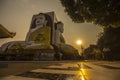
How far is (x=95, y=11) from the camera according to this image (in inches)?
377

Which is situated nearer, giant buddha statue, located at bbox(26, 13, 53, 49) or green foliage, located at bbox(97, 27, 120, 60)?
green foliage, located at bbox(97, 27, 120, 60)

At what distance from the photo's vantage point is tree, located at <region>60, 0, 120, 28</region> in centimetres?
917

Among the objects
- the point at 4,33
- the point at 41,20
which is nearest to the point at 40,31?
A: the point at 41,20

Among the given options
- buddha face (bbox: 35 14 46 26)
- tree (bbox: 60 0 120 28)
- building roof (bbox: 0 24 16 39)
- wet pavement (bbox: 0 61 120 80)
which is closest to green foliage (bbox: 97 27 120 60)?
tree (bbox: 60 0 120 28)

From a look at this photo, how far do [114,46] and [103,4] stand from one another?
32.1m

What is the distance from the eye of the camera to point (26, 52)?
45438 millimetres

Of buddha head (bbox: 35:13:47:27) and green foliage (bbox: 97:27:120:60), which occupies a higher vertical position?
buddha head (bbox: 35:13:47:27)

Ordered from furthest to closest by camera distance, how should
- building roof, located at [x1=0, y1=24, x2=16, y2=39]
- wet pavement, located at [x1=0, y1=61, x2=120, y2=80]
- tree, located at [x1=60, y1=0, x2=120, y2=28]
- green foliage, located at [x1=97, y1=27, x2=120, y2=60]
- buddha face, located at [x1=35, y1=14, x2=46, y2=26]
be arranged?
buddha face, located at [x1=35, y1=14, x2=46, y2=26] → green foliage, located at [x1=97, y1=27, x2=120, y2=60] → building roof, located at [x1=0, y1=24, x2=16, y2=39] → tree, located at [x1=60, y1=0, x2=120, y2=28] → wet pavement, located at [x1=0, y1=61, x2=120, y2=80]

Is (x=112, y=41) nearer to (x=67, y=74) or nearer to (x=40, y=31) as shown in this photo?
(x=40, y=31)

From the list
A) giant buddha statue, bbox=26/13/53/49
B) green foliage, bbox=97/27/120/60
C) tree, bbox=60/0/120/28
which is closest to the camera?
tree, bbox=60/0/120/28

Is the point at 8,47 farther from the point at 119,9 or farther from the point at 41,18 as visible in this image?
the point at 119,9

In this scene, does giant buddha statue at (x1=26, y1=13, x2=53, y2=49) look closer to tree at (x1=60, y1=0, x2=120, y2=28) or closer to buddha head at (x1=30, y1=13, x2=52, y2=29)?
buddha head at (x1=30, y1=13, x2=52, y2=29)

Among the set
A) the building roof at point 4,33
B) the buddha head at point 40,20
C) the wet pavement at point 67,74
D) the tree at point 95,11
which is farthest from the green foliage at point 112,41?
the wet pavement at point 67,74

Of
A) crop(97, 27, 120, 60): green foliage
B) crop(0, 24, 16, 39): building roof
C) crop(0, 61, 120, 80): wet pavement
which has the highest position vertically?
crop(97, 27, 120, 60): green foliage
